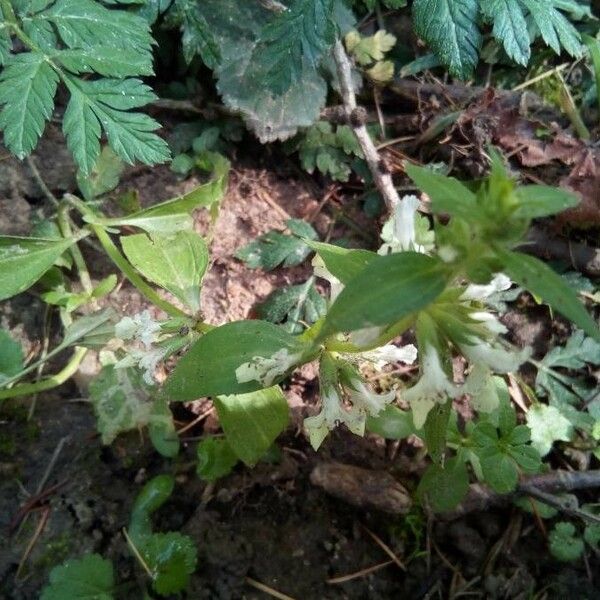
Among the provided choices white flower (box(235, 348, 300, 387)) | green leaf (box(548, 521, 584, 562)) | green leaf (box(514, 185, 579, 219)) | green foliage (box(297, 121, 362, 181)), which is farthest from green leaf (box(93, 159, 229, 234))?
green leaf (box(548, 521, 584, 562))

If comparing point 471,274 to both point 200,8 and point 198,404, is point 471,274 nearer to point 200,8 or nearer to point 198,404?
point 198,404

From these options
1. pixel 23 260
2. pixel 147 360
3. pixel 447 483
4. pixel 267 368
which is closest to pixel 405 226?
pixel 267 368

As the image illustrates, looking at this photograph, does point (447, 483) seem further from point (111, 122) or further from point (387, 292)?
point (111, 122)

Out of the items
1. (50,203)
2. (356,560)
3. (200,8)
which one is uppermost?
(200,8)

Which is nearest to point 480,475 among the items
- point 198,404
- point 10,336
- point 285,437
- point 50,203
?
point 285,437

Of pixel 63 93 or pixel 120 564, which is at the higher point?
pixel 63 93
